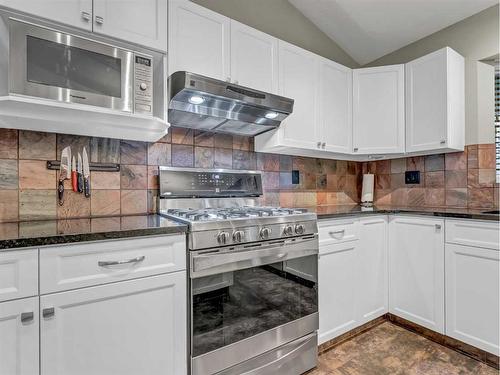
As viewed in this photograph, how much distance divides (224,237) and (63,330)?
0.70 m

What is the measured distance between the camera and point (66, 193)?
1.52m

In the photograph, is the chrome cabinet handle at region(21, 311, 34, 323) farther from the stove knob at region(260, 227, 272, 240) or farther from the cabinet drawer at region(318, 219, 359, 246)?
the cabinet drawer at region(318, 219, 359, 246)

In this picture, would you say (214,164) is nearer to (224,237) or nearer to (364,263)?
(224,237)

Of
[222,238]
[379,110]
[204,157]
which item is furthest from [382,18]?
[222,238]

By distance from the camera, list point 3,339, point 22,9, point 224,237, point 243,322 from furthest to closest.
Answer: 1. point 243,322
2. point 224,237
3. point 22,9
4. point 3,339

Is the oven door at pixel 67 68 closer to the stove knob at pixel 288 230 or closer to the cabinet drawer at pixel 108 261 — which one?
the cabinet drawer at pixel 108 261

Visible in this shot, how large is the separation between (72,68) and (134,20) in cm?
41

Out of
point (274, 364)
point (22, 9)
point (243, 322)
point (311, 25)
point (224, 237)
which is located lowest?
point (274, 364)

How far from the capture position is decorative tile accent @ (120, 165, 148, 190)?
1.69 metres

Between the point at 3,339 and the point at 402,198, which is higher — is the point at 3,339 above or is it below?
below

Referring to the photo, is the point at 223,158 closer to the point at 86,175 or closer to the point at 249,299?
the point at 86,175

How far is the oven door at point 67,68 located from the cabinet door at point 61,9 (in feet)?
0.18

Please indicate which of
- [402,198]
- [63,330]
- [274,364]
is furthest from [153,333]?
[402,198]

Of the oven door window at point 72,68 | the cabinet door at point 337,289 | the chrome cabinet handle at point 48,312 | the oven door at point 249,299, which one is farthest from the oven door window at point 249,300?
the oven door window at point 72,68
